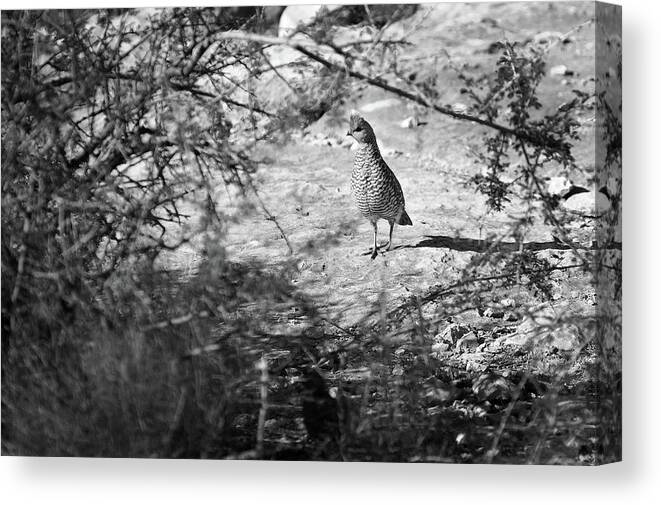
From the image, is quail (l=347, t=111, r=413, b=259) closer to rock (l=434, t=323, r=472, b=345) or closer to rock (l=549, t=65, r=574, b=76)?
rock (l=434, t=323, r=472, b=345)

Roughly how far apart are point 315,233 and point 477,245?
737mm

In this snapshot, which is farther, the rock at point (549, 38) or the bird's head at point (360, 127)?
the bird's head at point (360, 127)

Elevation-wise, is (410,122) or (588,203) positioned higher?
(410,122)

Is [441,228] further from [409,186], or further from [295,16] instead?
[295,16]

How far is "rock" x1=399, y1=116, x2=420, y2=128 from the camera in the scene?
5719mm

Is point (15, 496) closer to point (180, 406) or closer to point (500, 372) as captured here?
point (180, 406)

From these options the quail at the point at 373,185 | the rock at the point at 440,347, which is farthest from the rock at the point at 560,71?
the rock at the point at 440,347

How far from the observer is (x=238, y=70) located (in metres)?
5.91

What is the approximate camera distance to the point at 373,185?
19.0 ft

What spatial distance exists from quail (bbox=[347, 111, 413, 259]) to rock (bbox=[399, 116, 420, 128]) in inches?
5.7

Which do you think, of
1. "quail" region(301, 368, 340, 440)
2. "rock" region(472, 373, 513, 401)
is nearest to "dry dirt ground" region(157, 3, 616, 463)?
"rock" region(472, 373, 513, 401)

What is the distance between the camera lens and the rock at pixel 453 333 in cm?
569

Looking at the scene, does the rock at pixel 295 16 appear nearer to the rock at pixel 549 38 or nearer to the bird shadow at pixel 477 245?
the rock at pixel 549 38

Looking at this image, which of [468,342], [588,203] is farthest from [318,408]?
[588,203]
